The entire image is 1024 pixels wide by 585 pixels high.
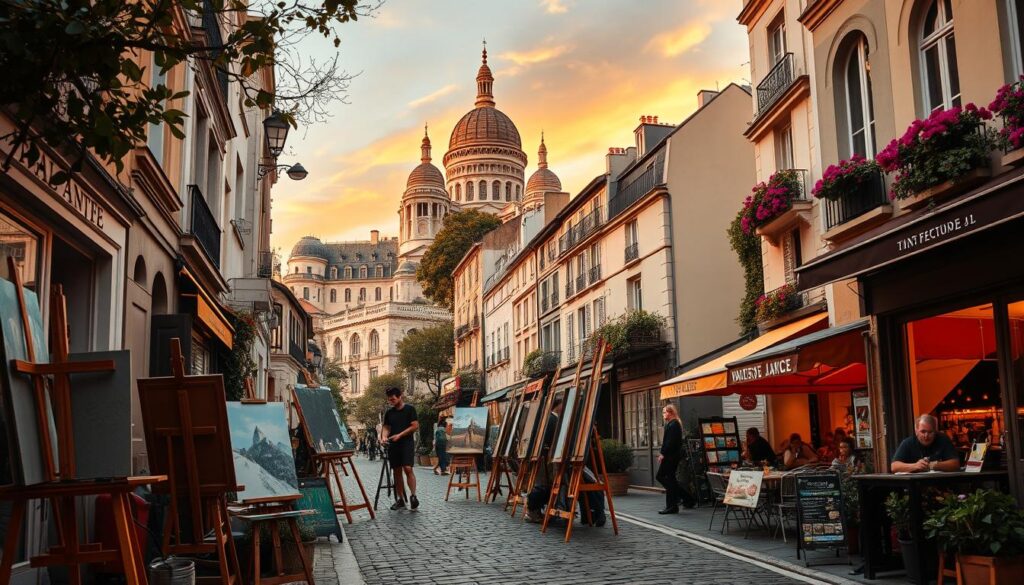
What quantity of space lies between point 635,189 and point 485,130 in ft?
357

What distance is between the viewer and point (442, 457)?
32.2 metres

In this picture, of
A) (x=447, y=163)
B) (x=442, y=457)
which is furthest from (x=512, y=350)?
(x=447, y=163)

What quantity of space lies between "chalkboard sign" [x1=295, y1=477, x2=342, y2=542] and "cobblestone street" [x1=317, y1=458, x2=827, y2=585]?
36cm

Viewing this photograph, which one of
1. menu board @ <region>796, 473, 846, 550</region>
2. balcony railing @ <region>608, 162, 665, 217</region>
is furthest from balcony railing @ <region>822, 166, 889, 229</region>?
balcony railing @ <region>608, 162, 665, 217</region>

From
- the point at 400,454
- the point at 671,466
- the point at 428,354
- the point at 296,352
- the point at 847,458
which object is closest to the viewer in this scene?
the point at 847,458

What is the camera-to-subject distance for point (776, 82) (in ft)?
59.4

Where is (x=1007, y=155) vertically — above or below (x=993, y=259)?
above

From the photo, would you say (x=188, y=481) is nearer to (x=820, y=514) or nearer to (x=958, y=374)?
(x=820, y=514)

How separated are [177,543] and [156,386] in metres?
1.21

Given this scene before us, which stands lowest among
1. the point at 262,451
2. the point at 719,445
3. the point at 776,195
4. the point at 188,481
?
the point at 719,445

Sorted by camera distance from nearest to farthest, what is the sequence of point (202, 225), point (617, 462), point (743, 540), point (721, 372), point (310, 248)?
point (743, 540), point (721, 372), point (202, 225), point (617, 462), point (310, 248)

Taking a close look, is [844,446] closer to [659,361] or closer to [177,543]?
[177,543]

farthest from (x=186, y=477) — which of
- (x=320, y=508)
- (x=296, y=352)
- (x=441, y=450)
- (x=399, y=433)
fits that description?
(x=296, y=352)

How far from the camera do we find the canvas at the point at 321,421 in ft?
42.4
